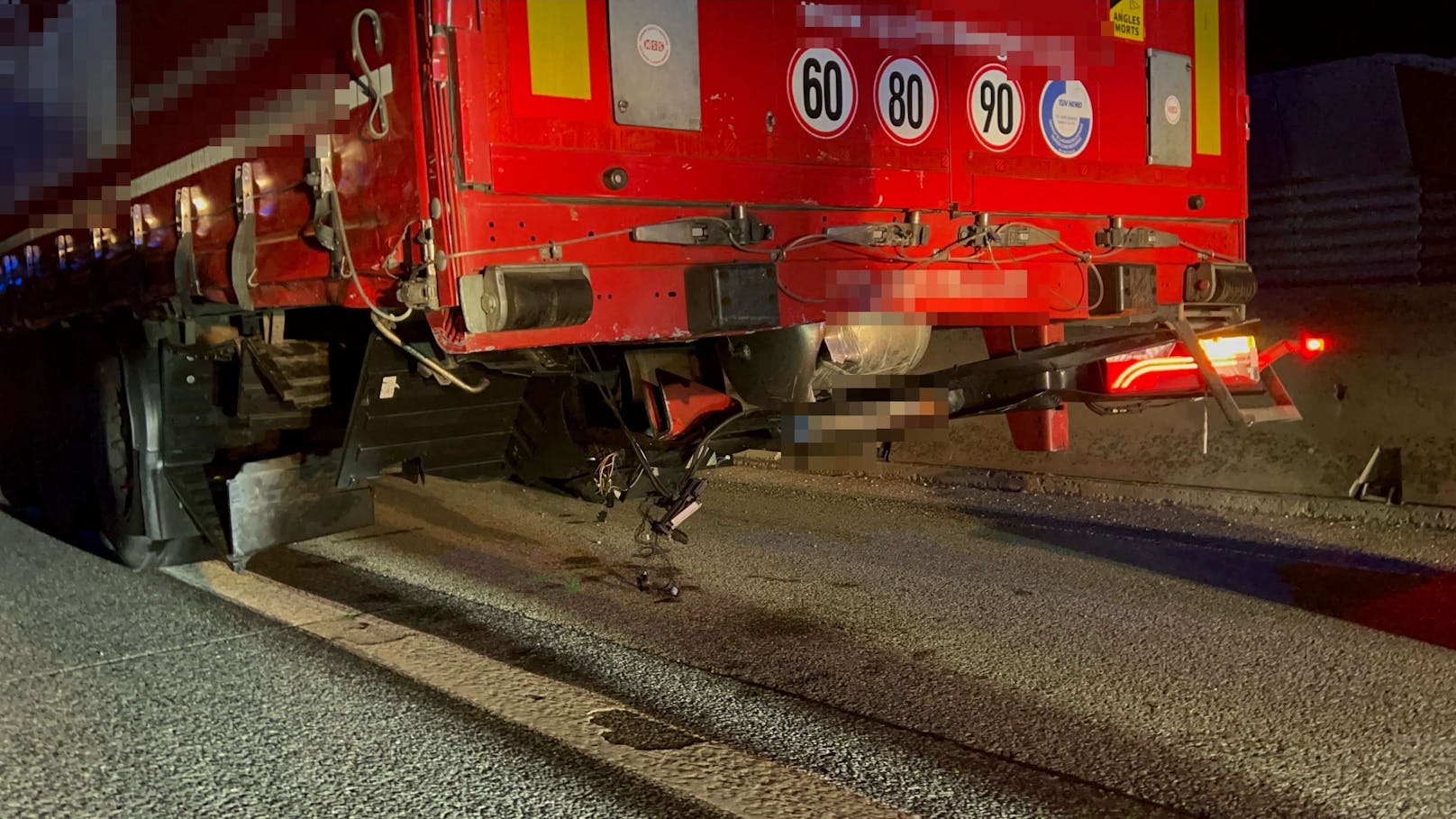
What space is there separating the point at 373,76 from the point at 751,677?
231 centimetres

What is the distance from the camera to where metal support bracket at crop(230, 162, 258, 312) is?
404 cm

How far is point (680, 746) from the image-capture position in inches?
125

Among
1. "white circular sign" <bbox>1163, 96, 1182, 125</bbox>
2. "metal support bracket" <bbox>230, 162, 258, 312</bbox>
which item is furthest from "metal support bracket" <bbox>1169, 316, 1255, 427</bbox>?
"metal support bracket" <bbox>230, 162, 258, 312</bbox>

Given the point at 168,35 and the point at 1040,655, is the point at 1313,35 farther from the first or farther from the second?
the point at 168,35

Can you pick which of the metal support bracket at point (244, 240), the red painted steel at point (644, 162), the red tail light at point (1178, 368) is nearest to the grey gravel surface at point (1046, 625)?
the red tail light at point (1178, 368)

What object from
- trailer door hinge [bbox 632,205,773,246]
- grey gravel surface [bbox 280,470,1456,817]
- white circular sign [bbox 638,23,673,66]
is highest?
white circular sign [bbox 638,23,673,66]

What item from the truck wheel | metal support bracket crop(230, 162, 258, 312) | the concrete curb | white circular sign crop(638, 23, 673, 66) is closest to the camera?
white circular sign crop(638, 23, 673, 66)

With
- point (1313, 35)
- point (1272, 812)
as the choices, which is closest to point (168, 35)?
point (1272, 812)

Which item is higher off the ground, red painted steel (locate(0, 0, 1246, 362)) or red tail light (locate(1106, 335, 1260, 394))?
red painted steel (locate(0, 0, 1246, 362))

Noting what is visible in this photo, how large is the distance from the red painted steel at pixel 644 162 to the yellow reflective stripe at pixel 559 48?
0.10ft

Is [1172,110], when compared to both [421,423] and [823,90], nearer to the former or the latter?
[823,90]

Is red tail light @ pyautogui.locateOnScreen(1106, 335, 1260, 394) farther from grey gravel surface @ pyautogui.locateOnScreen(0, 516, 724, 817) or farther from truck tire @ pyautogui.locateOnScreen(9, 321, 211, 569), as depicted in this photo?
truck tire @ pyautogui.locateOnScreen(9, 321, 211, 569)

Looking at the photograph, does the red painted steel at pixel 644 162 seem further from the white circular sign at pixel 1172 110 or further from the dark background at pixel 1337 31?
the dark background at pixel 1337 31

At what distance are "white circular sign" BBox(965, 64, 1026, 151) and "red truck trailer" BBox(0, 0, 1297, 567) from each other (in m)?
0.01
